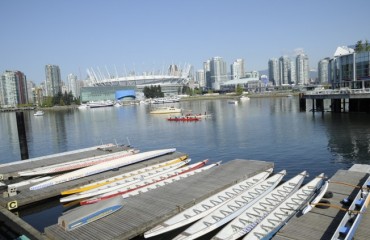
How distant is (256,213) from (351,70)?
76341mm

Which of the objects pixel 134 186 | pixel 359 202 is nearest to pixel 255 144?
pixel 134 186

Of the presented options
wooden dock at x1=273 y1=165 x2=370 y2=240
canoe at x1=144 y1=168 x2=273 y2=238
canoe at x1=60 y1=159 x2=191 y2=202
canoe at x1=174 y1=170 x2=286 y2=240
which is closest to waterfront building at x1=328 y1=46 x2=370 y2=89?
canoe at x1=60 y1=159 x2=191 y2=202

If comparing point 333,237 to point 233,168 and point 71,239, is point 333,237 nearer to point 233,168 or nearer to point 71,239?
point 71,239

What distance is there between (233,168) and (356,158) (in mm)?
15913

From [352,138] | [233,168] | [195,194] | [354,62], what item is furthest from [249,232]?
[354,62]

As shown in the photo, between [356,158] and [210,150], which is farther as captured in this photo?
[210,150]

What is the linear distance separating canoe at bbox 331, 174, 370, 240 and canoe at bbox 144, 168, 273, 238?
274 inches

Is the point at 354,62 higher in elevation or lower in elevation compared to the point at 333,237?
higher

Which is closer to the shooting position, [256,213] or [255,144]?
[256,213]

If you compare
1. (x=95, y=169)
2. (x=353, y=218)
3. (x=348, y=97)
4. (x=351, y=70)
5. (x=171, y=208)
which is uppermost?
(x=351, y=70)

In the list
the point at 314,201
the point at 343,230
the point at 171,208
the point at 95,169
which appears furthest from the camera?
the point at 95,169

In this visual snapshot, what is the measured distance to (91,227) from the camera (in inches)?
655

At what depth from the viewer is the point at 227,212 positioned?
18.3m

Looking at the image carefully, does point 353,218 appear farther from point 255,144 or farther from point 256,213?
point 255,144
